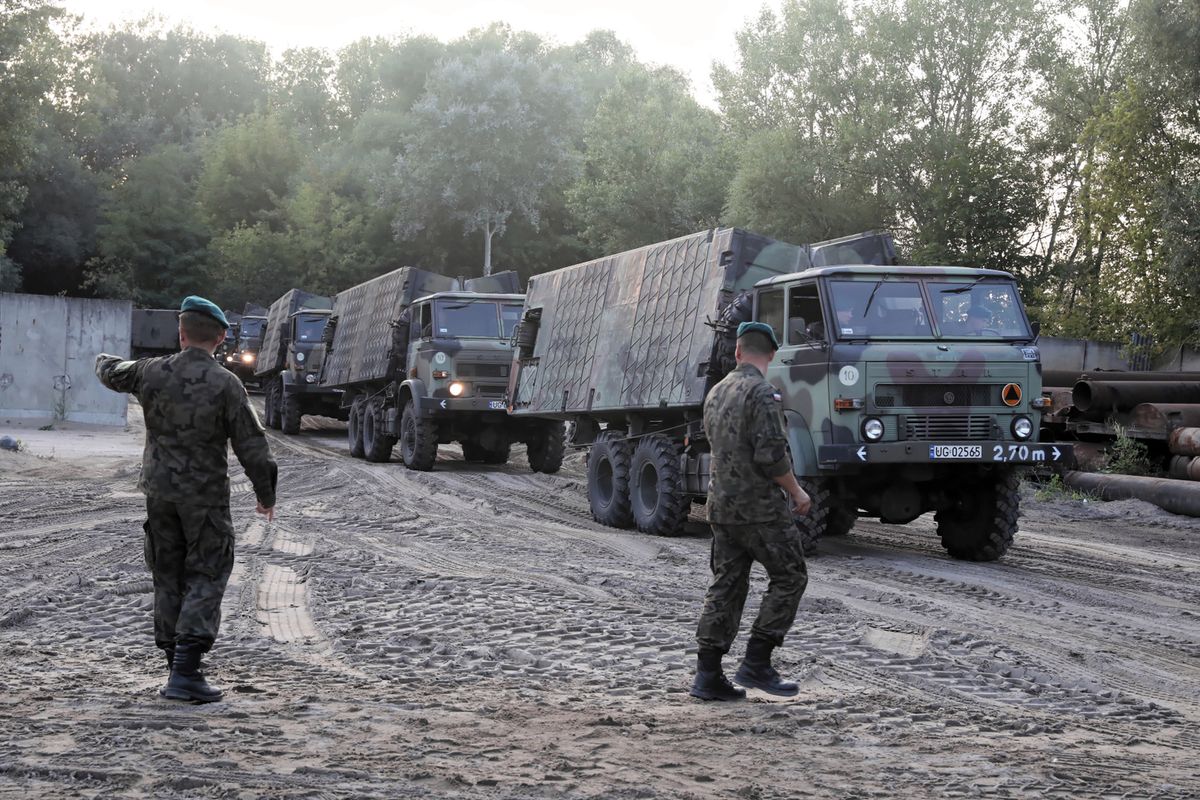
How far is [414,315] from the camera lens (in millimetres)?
19969

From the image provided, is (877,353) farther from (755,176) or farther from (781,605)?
(755,176)

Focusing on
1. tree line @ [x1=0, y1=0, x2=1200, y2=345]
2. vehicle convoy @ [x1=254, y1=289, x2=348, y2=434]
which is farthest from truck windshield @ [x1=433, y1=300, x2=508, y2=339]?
tree line @ [x1=0, y1=0, x2=1200, y2=345]

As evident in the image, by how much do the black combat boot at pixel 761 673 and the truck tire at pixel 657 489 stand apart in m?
6.05

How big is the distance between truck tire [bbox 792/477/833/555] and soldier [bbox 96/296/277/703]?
5533mm

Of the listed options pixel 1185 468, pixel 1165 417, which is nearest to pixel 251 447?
pixel 1185 468

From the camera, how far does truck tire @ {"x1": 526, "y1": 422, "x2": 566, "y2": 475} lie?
1892cm

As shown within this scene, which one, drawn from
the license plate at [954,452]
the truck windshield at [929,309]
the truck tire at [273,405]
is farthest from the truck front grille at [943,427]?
the truck tire at [273,405]

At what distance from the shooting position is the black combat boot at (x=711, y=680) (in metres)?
5.77

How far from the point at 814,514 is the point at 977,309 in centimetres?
218

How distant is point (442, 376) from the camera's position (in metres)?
18.4

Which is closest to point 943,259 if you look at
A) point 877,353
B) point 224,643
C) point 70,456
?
point 70,456

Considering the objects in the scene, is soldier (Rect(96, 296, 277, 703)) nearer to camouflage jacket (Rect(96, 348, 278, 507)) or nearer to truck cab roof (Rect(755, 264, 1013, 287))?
camouflage jacket (Rect(96, 348, 278, 507))

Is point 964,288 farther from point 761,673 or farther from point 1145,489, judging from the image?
point 1145,489

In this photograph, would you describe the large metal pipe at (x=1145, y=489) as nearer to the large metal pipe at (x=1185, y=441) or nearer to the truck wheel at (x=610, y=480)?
the large metal pipe at (x=1185, y=441)
